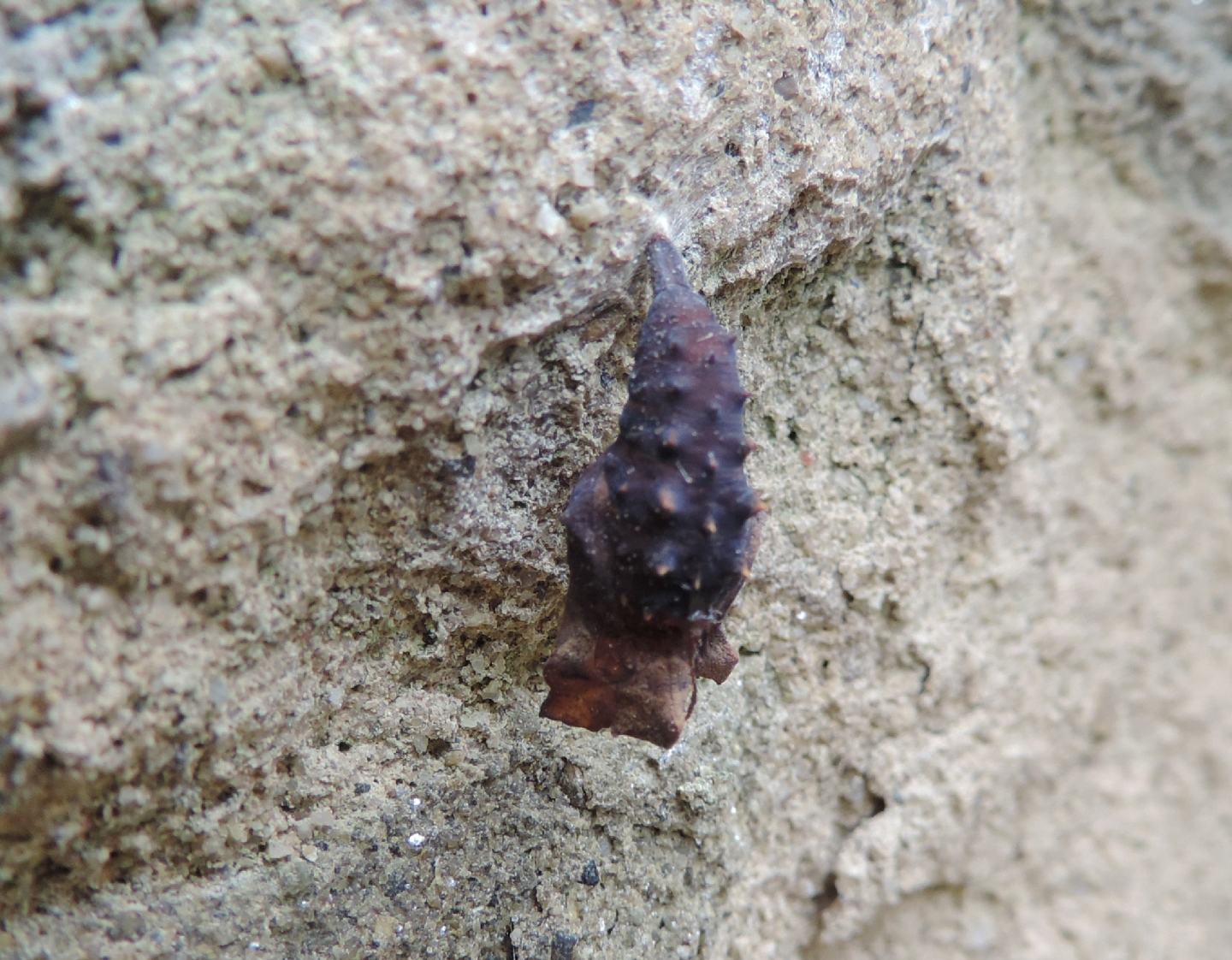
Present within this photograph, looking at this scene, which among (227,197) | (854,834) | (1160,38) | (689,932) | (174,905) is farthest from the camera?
(1160,38)

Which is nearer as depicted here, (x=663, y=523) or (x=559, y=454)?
(x=663, y=523)

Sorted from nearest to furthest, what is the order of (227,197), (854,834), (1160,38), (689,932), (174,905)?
(227,197)
(174,905)
(689,932)
(854,834)
(1160,38)

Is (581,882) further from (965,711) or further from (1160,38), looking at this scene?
(1160,38)

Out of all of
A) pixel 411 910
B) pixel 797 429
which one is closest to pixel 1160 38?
pixel 797 429
